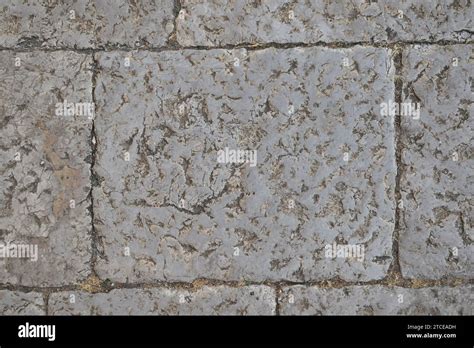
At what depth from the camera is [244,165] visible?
2678 millimetres

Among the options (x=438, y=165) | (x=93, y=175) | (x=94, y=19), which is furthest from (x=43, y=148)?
(x=438, y=165)

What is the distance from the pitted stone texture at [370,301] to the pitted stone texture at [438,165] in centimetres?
10

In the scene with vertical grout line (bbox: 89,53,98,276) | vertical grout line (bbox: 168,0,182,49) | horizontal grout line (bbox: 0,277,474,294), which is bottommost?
horizontal grout line (bbox: 0,277,474,294)

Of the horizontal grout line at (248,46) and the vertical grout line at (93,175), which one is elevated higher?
the horizontal grout line at (248,46)

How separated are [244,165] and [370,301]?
2.73ft

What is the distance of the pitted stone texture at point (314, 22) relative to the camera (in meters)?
2.65

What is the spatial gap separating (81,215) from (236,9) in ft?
3.73

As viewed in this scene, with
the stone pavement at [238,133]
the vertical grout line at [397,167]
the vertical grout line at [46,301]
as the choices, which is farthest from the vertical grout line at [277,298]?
the vertical grout line at [46,301]

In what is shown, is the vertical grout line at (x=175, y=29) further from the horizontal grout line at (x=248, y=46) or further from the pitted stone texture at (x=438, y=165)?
the pitted stone texture at (x=438, y=165)

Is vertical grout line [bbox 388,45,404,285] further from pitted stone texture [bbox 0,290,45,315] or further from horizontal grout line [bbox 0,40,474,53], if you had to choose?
pitted stone texture [bbox 0,290,45,315]

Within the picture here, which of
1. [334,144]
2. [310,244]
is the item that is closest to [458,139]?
[334,144]

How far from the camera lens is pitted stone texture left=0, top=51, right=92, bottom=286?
105 inches

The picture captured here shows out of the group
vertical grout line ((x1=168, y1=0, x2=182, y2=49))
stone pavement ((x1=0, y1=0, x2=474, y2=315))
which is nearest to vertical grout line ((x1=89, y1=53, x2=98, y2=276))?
stone pavement ((x1=0, y1=0, x2=474, y2=315))

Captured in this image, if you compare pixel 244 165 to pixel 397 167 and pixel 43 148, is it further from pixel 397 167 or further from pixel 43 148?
pixel 43 148
